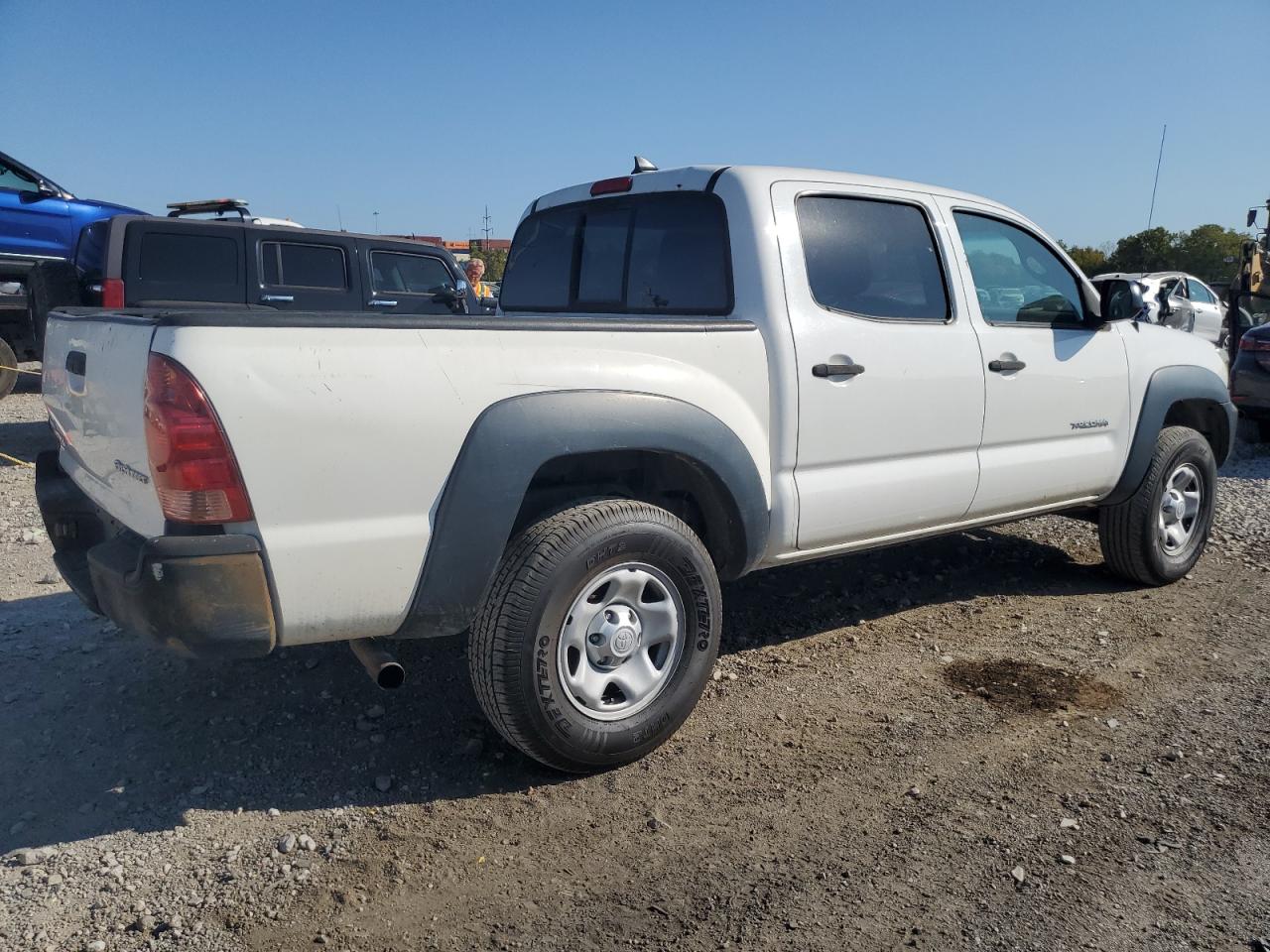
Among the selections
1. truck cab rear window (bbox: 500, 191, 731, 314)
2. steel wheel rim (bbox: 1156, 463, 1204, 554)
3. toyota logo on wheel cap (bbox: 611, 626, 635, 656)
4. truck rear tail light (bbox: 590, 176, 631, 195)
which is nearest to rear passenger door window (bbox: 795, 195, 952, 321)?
truck cab rear window (bbox: 500, 191, 731, 314)

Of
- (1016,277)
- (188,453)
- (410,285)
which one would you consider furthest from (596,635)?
(410,285)

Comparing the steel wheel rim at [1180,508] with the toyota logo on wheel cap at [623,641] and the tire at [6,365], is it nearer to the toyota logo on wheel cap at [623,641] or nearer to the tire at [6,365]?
the toyota logo on wheel cap at [623,641]

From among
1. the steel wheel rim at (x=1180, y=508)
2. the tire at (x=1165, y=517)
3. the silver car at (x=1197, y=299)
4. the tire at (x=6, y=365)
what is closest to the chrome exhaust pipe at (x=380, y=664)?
the tire at (x=1165, y=517)

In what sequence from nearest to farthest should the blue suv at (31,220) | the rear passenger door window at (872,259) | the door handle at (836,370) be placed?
the door handle at (836,370)
the rear passenger door window at (872,259)
the blue suv at (31,220)

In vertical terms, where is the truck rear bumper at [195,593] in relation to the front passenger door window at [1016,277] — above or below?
below

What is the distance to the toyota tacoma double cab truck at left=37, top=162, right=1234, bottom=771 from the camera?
2.48m

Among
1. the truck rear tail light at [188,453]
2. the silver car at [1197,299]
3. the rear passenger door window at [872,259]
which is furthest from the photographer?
the silver car at [1197,299]

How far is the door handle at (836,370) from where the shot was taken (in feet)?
11.4

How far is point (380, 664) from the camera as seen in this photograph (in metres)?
2.75

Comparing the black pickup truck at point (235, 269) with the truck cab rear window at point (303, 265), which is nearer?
the black pickup truck at point (235, 269)

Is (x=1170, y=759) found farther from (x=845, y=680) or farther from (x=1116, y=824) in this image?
(x=845, y=680)

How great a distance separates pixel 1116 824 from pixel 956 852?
537 mm

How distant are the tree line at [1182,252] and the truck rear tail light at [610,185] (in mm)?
35799

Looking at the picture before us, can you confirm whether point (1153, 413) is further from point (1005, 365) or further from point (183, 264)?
point (183, 264)
